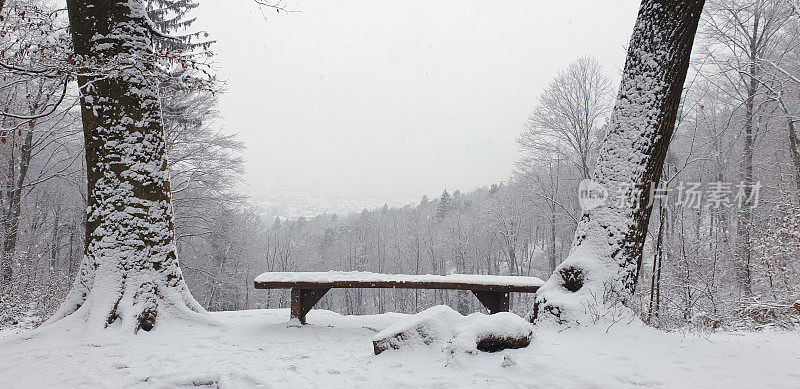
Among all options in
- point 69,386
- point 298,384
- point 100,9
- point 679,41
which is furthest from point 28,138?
point 679,41

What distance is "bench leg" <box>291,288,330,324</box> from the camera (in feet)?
16.7

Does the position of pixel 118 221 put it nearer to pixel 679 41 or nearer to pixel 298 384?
pixel 298 384

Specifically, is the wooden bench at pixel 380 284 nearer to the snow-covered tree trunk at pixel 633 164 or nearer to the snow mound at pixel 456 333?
the snow-covered tree trunk at pixel 633 164

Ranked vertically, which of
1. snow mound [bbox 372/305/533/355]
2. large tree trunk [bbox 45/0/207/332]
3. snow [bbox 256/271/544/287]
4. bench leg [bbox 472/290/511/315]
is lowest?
bench leg [bbox 472/290/511/315]

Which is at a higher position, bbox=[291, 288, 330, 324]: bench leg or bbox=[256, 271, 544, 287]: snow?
bbox=[256, 271, 544, 287]: snow

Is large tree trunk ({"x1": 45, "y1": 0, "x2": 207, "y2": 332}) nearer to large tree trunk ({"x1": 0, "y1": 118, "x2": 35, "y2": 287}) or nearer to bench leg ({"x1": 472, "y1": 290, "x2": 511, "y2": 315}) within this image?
bench leg ({"x1": 472, "y1": 290, "x2": 511, "y2": 315})

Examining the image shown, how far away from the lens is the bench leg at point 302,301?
16.7ft

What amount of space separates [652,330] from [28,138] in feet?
54.1

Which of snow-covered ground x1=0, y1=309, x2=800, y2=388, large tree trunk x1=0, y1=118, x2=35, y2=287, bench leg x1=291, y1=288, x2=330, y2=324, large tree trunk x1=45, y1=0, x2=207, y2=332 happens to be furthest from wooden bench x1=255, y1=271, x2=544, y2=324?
large tree trunk x1=0, y1=118, x2=35, y2=287

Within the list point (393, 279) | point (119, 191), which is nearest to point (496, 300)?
point (393, 279)

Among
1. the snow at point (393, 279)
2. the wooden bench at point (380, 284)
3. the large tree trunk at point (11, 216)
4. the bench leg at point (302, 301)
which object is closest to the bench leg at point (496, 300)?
the wooden bench at point (380, 284)

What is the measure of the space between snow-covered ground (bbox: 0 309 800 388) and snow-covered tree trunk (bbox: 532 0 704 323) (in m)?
0.37

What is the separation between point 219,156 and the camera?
584 inches

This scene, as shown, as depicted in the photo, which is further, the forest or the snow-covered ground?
the forest
